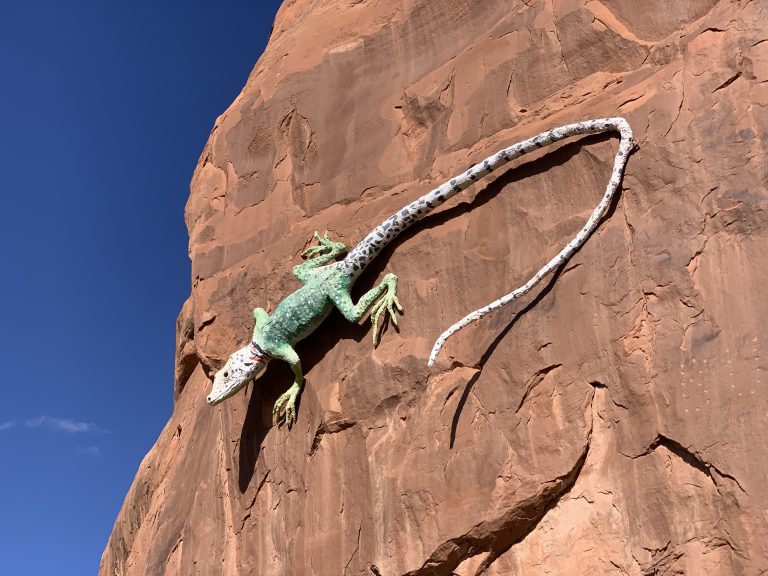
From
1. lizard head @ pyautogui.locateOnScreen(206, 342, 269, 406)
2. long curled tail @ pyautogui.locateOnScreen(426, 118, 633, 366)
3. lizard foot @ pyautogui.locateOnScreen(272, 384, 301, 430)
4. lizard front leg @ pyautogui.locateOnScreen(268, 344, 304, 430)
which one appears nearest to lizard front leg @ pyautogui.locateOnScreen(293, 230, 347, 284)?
lizard front leg @ pyautogui.locateOnScreen(268, 344, 304, 430)

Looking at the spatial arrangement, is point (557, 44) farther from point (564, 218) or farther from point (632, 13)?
point (564, 218)

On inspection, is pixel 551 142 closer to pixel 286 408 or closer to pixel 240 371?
pixel 286 408

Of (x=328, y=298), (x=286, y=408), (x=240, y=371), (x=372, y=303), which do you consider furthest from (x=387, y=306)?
(x=240, y=371)

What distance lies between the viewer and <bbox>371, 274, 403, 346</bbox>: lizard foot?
745cm

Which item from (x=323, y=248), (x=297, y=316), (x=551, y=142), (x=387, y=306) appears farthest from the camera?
(x=323, y=248)

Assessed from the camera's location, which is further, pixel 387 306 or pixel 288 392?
pixel 288 392

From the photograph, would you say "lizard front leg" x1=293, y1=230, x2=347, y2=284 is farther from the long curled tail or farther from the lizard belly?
the long curled tail

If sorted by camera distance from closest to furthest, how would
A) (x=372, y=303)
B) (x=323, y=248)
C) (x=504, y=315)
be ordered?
(x=504, y=315) < (x=372, y=303) < (x=323, y=248)

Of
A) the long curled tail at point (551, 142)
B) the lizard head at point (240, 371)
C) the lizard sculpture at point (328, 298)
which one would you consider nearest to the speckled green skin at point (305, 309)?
the lizard sculpture at point (328, 298)

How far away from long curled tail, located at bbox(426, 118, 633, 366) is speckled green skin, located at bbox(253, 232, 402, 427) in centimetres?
130

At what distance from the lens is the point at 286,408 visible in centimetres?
805

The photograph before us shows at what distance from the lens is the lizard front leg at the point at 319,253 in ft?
27.3

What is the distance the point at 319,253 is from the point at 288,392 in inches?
62.2

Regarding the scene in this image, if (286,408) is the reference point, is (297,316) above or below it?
above
